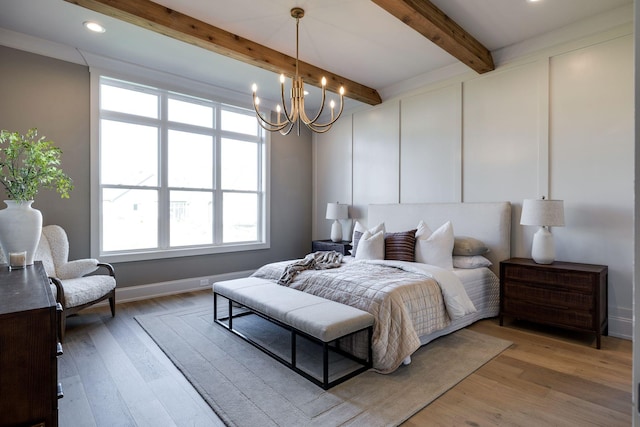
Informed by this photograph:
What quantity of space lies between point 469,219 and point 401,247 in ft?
3.20

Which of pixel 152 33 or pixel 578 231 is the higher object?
pixel 152 33

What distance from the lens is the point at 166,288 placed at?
4512mm

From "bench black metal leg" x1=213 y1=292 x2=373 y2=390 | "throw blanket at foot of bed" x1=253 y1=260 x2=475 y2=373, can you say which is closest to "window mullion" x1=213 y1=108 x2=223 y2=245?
"throw blanket at foot of bed" x1=253 y1=260 x2=475 y2=373

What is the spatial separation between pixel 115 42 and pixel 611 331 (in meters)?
5.90

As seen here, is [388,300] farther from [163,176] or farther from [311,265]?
[163,176]

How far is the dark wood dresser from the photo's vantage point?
1068mm

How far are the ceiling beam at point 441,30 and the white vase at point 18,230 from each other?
317 cm

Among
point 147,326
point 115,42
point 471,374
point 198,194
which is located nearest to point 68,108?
point 115,42

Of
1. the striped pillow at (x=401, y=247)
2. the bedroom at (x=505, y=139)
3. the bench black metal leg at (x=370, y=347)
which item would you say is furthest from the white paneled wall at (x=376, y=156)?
the bench black metal leg at (x=370, y=347)

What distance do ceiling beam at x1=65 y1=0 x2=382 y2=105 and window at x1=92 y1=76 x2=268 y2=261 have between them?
62.9 inches

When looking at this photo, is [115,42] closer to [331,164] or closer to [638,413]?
[331,164]

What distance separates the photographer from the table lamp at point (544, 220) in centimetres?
310

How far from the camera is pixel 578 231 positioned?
329 cm

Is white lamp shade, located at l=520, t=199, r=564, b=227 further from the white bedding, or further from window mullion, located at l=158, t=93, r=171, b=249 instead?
window mullion, located at l=158, t=93, r=171, b=249
